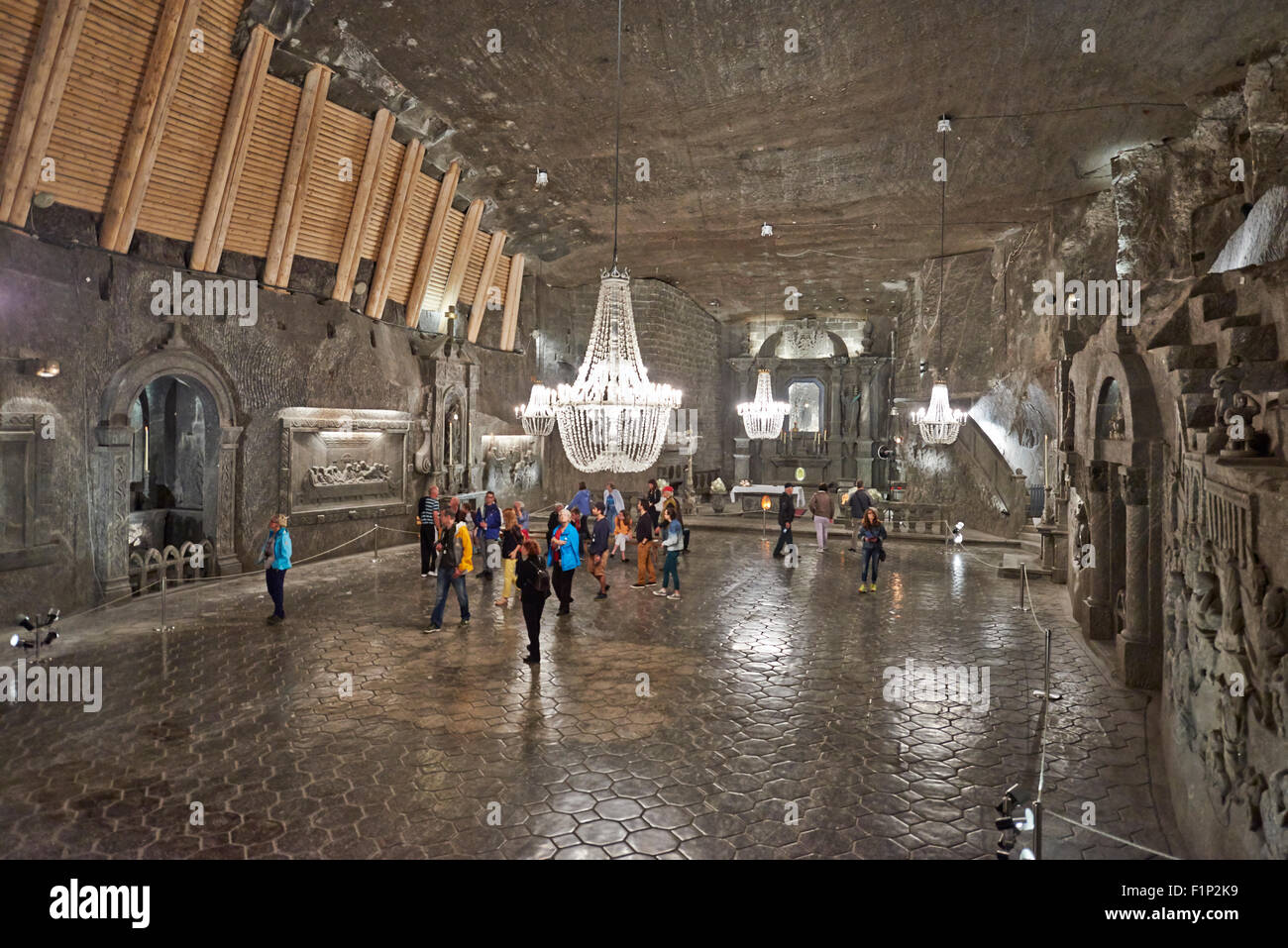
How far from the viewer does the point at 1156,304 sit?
5578 millimetres

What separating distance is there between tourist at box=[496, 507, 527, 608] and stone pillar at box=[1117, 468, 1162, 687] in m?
5.71

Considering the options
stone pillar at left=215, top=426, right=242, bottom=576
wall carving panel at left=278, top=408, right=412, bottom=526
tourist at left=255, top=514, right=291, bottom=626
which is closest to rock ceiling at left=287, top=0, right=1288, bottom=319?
wall carving panel at left=278, top=408, right=412, bottom=526

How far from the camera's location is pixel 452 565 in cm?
757

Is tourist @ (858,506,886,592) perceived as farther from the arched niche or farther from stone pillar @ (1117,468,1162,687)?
the arched niche

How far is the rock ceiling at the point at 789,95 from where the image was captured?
7891 millimetres

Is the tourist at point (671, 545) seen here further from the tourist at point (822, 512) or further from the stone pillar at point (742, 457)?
the stone pillar at point (742, 457)

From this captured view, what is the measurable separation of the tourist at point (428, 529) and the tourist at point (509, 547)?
72.1 inches

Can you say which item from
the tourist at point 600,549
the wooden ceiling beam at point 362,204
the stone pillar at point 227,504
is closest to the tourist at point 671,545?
the tourist at point 600,549

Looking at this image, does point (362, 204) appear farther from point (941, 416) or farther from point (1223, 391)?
point (1223, 391)

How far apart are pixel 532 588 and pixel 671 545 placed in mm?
3075

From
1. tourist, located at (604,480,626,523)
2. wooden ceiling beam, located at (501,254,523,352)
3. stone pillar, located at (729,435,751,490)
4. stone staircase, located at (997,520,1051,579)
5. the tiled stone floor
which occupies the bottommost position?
the tiled stone floor

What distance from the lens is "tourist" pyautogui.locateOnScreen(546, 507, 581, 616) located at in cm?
759
